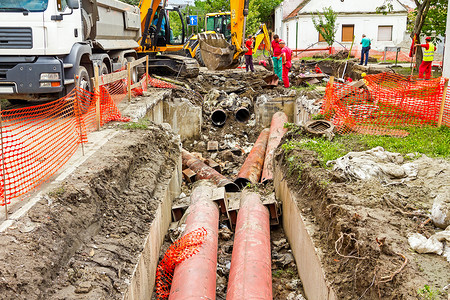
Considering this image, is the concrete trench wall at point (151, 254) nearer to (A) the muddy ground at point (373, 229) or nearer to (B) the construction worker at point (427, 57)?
(A) the muddy ground at point (373, 229)

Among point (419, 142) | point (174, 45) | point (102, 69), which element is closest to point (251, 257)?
point (419, 142)

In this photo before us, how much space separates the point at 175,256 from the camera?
5.41m

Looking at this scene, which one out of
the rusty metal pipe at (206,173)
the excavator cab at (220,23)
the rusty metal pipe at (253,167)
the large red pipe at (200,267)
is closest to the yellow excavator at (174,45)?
the excavator cab at (220,23)

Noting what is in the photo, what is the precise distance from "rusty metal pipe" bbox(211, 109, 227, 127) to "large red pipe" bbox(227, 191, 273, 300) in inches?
284

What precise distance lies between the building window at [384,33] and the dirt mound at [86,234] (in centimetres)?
3297

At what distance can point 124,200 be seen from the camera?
6.01 metres

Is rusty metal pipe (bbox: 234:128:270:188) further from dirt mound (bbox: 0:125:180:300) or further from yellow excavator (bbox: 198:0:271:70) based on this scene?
yellow excavator (bbox: 198:0:271:70)

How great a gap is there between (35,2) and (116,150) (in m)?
3.89

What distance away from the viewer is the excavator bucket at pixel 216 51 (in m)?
16.6

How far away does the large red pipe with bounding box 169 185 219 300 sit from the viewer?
4.64 metres

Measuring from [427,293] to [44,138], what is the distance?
600cm

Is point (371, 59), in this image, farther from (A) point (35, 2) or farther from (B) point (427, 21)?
(A) point (35, 2)

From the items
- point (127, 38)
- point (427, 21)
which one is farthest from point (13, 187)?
point (427, 21)

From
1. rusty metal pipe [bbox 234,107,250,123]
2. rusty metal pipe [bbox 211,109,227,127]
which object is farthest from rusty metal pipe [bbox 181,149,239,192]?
rusty metal pipe [bbox 234,107,250,123]
